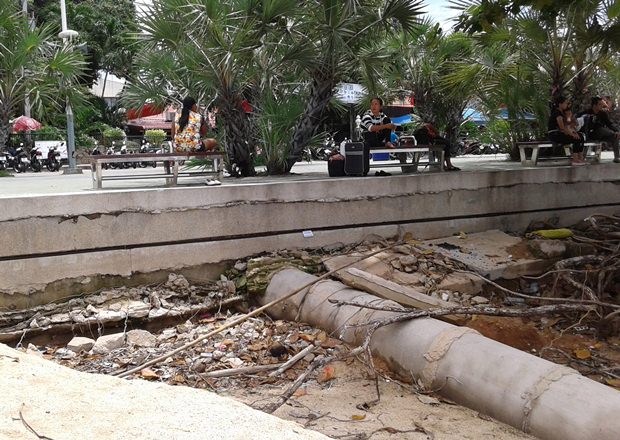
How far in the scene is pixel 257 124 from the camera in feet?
32.0

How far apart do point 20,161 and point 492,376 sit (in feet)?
62.0

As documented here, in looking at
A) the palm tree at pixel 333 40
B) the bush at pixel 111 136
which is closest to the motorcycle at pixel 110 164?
the bush at pixel 111 136

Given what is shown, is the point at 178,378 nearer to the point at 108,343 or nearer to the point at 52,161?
the point at 108,343

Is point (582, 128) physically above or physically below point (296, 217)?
above

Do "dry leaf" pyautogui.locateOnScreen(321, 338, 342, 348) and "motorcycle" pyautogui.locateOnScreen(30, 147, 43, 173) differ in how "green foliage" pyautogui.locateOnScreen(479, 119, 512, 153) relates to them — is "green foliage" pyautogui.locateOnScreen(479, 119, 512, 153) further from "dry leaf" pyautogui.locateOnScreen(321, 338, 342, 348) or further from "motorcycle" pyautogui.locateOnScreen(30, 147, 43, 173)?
"motorcycle" pyautogui.locateOnScreen(30, 147, 43, 173)

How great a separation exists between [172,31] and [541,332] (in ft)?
20.2

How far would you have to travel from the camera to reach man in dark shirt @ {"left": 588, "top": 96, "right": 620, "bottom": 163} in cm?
1085

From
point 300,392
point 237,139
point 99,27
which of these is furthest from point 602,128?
Result: point 99,27

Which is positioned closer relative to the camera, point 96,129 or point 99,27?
point 96,129

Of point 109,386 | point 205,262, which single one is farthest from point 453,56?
point 109,386

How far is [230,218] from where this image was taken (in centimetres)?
730

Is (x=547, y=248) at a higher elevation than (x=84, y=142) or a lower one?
lower

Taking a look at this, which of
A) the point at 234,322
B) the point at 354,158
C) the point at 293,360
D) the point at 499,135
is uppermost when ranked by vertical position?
the point at 499,135

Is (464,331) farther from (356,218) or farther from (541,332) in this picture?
(356,218)
